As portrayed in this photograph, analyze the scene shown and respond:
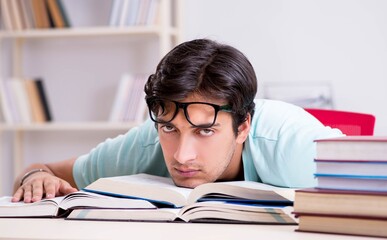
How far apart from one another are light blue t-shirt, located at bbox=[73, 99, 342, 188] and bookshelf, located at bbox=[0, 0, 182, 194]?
1.72 metres

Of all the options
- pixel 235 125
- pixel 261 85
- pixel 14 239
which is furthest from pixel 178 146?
pixel 261 85

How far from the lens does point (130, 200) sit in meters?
1.24

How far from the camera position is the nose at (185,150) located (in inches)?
56.1

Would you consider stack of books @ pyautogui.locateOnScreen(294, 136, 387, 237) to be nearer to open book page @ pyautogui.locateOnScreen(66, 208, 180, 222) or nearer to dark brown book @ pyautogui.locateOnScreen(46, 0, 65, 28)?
open book page @ pyautogui.locateOnScreen(66, 208, 180, 222)

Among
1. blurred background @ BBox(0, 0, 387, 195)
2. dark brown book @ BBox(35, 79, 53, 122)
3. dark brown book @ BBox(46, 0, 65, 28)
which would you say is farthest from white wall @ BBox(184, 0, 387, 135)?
dark brown book @ BBox(35, 79, 53, 122)

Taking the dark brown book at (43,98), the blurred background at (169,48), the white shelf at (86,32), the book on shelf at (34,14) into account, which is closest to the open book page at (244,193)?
the blurred background at (169,48)

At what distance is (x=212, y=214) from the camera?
45.2 inches

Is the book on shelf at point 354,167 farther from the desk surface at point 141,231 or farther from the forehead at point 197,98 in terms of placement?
the forehead at point 197,98

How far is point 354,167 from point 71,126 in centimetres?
292

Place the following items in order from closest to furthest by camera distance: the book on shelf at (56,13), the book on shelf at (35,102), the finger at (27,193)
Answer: the finger at (27,193)
the book on shelf at (56,13)
the book on shelf at (35,102)

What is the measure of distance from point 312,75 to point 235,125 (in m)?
2.10

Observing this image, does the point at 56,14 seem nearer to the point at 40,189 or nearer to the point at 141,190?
the point at 40,189

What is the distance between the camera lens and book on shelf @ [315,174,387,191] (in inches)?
38.9

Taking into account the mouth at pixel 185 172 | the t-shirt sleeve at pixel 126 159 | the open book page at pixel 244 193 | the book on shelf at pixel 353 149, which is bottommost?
the t-shirt sleeve at pixel 126 159
